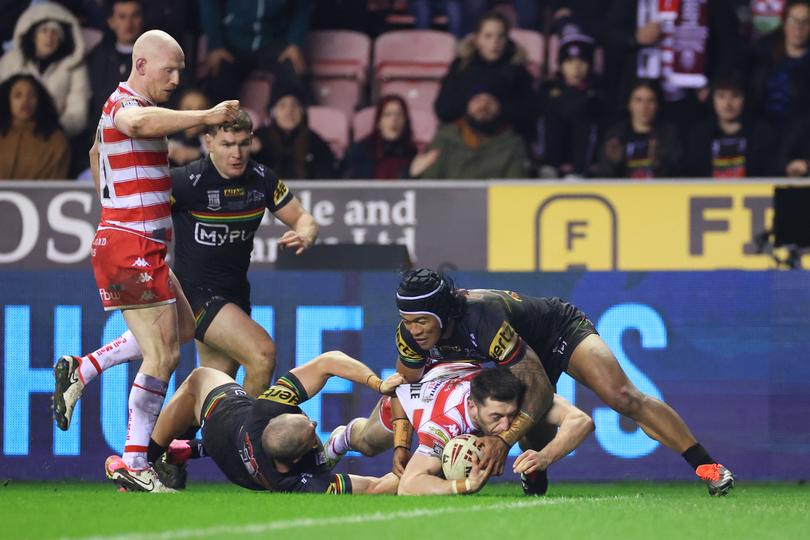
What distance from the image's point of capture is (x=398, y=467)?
351 inches

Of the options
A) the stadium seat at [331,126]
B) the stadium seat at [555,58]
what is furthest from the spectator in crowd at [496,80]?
the stadium seat at [331,126]

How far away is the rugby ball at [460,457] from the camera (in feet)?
28.0

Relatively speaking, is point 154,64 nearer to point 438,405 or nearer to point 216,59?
point 438,405

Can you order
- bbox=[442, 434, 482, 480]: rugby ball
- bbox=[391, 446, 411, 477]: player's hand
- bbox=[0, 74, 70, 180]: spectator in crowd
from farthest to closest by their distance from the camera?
bbox=[0, 74, 70, 180]: spectator in crowd < bbox=[391, 446, 411, 477]: player's hand < bbox=[442, 434, 482, 480]: rugby ball

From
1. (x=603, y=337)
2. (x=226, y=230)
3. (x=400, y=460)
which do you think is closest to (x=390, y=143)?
(x=603, y=337)

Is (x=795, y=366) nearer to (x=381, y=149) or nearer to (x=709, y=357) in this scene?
(x=709, y=357)

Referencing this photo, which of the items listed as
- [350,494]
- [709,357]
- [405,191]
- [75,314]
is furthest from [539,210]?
[350,494]

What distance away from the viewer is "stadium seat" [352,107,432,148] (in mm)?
15070

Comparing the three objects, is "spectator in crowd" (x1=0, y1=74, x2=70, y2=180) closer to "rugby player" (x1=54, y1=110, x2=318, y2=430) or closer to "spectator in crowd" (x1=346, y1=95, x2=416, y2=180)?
"spectator in crowd" (x1=346, y1=95, x2=416, y2=180)

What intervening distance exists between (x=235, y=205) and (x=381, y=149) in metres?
4.95

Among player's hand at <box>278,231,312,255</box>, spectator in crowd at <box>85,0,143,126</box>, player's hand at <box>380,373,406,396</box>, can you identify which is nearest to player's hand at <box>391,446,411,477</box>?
player's hand at <box>380,373,406,396</box>

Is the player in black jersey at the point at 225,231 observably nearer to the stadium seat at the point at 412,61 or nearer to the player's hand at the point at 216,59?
the player's hand at the point at 216,59

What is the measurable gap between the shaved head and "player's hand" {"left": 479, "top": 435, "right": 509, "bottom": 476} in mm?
2561

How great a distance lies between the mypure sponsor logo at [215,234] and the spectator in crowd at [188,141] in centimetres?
433
